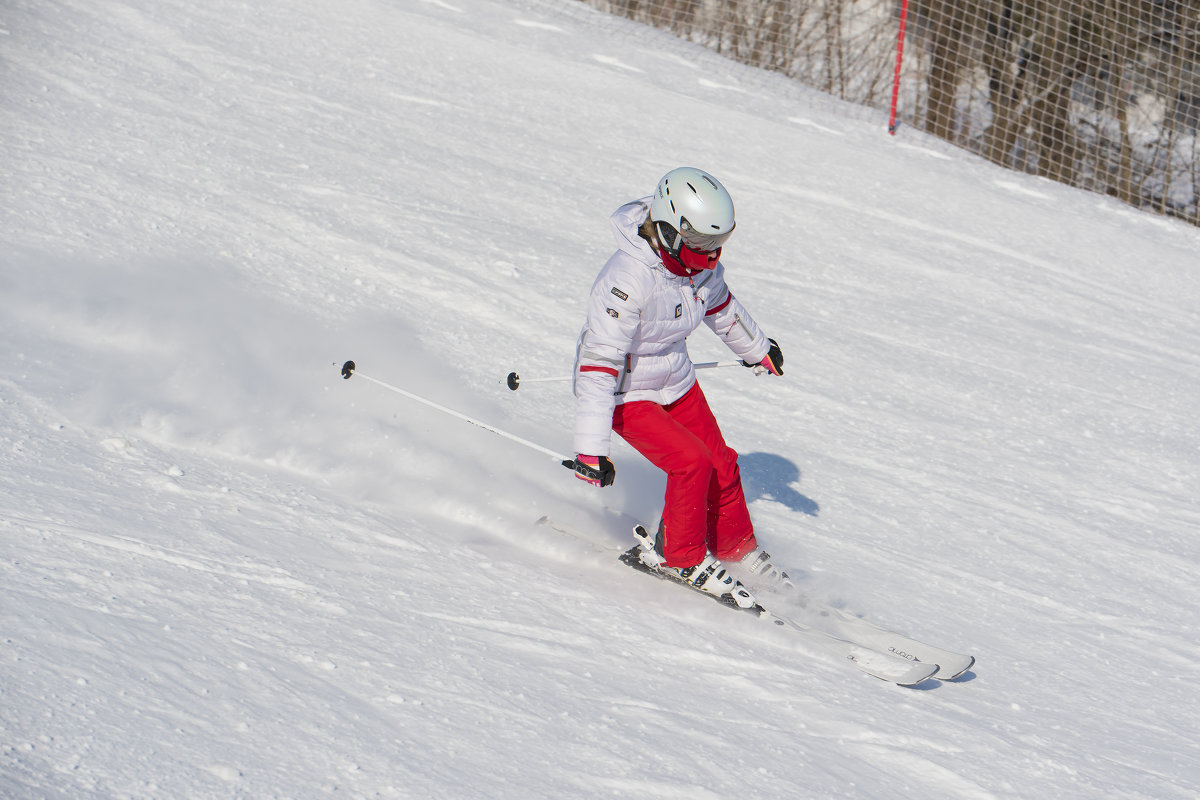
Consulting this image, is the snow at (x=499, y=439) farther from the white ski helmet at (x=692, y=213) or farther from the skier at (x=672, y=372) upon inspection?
the white ski helmet at (x=692, y=213)

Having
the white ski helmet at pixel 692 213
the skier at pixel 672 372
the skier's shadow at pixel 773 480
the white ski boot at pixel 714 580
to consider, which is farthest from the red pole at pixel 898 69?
the white ski boot at pixel 714 580

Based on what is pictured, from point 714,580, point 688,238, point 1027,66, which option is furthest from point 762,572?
point 1027,66

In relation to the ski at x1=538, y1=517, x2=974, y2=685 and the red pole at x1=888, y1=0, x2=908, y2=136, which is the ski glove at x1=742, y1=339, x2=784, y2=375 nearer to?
the ski at x1=538, y1=517, x2=974, y2=685

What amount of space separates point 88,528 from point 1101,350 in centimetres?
686

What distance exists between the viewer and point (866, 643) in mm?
4133

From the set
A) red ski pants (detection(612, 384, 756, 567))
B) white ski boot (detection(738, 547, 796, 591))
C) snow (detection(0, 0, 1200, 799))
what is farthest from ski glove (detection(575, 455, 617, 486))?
white ski boot (detection(738, 547, 796, 591))

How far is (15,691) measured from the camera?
250 centimetres

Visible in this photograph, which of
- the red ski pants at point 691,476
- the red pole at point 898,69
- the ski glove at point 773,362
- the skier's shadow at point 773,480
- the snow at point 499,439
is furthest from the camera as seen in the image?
the red pole at point 898,69

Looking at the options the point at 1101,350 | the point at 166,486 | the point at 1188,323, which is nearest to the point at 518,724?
the point at 166,486

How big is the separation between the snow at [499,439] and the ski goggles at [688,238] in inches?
51.2

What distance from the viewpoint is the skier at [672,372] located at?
3893 mm

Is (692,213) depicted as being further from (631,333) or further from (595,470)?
(595,470)

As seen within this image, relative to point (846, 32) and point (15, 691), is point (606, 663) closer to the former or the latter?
point (15, 691)

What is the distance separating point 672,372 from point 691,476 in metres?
0.41
